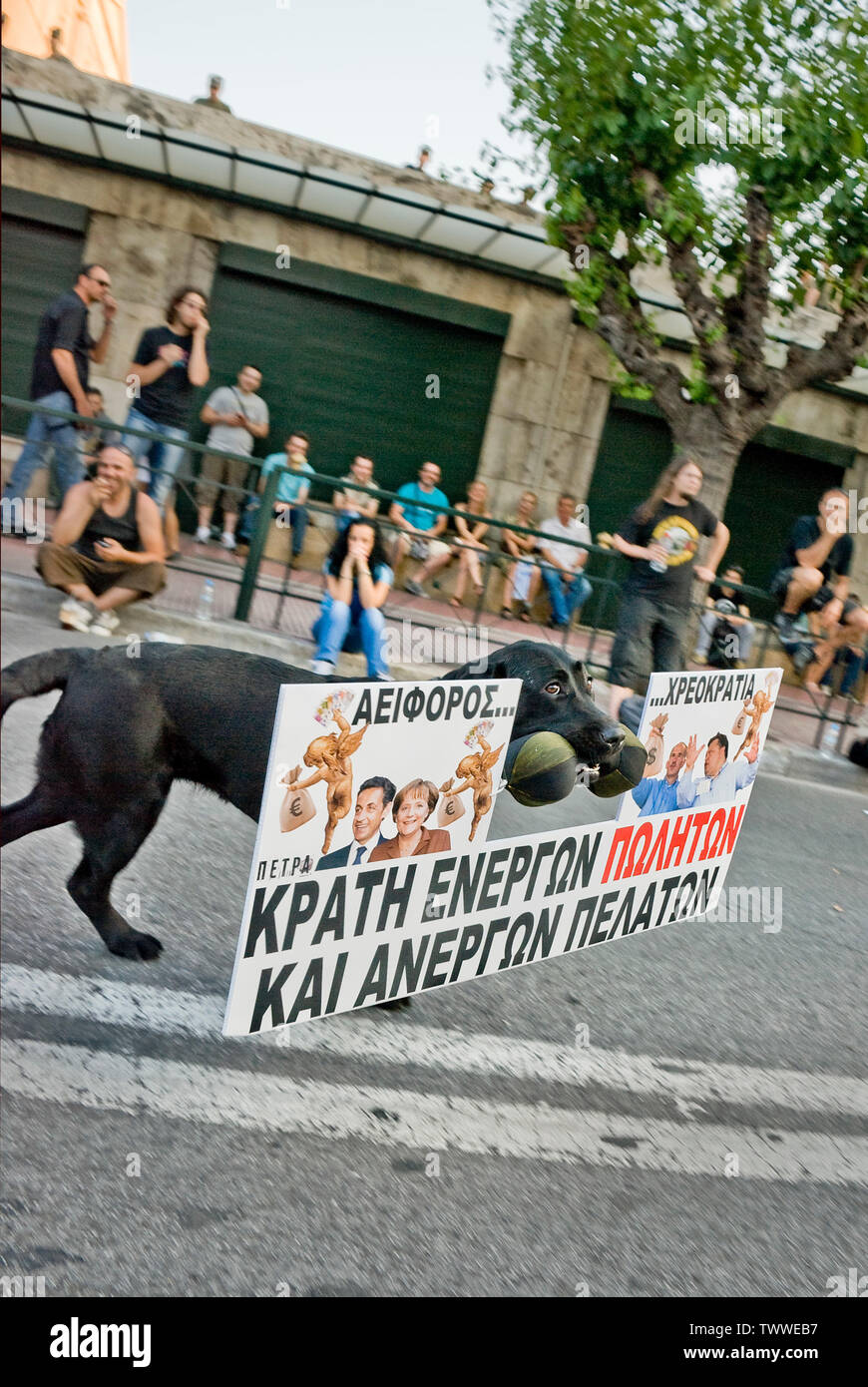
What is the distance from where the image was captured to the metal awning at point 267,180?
13.1m

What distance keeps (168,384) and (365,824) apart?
752 centimetres

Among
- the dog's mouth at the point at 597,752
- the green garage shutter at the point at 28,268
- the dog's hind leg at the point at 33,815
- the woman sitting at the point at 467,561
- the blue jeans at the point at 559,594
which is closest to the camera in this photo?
the dog's mouth at the point at 597,752

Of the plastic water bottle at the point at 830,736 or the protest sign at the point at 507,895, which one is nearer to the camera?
the protest sign at the point at 507,895

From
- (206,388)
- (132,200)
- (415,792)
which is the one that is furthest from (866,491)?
(415,792)

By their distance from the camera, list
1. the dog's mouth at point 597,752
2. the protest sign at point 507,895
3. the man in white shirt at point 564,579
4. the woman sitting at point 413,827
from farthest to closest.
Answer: the man in white shirt at point 564,579
the dog's mouth at point 597,752
the woman sitting at point 413,827
the protest sign at point 507,895

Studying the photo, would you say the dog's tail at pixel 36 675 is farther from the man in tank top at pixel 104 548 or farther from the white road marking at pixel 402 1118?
the man in tank top at pixel 104 548

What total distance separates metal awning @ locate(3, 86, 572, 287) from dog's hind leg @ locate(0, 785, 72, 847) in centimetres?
1148

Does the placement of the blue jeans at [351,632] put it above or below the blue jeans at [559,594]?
below

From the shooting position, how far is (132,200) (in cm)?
1445

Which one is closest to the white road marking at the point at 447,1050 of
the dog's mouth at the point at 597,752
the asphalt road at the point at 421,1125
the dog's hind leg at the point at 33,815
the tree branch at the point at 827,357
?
the asphalt road at the point at 421,1125

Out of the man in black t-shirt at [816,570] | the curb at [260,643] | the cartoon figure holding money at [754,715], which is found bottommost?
the curb at [260,643]
